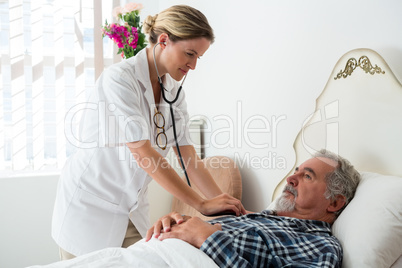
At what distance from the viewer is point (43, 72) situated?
287 centimetres

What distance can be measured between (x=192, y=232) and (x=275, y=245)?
0.85ft

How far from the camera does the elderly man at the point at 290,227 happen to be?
48.5 inches

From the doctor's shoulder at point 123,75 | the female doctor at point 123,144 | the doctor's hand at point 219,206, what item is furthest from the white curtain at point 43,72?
the doctor's hand at point 219,206

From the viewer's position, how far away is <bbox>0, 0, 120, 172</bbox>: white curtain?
9.10 feet

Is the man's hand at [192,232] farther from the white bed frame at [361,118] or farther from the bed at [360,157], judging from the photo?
the white bed frame at [361,118]

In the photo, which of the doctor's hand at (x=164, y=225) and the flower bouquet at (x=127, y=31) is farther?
the flower bouquet at (x=127, y=31)

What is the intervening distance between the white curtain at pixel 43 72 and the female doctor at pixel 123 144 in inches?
53.1

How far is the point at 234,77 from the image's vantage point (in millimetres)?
2428

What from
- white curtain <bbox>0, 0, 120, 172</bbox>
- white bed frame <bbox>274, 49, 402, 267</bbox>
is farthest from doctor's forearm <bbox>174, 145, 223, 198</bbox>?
white curtain <bbox>0, 0, 120, 172</bbox>

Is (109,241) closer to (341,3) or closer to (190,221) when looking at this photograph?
(190,221)

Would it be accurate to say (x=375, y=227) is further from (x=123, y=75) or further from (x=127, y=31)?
(x=127, y=31)

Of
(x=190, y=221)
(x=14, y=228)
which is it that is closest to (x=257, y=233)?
(x=190, y=221)

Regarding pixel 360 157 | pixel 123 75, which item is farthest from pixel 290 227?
pixel 123 75

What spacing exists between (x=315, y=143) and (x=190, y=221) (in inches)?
26.5
